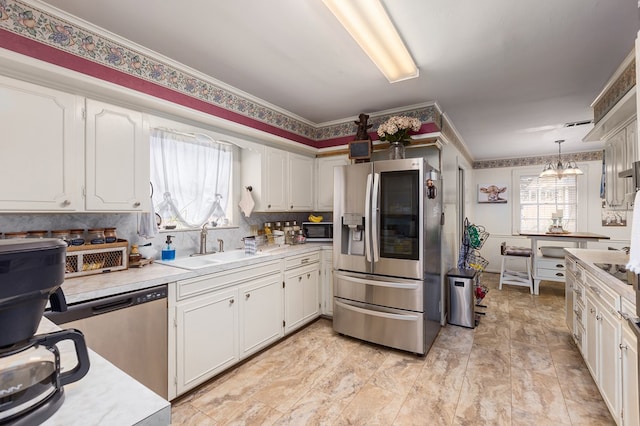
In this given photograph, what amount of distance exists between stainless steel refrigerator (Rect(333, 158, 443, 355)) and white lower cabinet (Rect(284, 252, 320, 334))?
390mm

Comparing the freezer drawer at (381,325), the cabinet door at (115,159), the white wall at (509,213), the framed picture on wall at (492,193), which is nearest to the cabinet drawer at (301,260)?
the freezer drawer at (381,325)

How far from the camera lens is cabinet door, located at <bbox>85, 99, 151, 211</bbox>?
6.32ft

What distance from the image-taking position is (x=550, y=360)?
269 centimetres

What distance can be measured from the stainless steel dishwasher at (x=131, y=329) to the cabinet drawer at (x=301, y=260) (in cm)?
133

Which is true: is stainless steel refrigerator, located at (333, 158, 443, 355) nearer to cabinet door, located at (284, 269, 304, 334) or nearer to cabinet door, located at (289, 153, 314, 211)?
cabinet door, located at (284, 269, 304, 334)

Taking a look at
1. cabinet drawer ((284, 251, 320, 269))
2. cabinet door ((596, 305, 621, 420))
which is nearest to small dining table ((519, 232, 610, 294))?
cabinet door ((596, 305, 621, 420))

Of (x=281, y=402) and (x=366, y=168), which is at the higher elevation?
(x=366, y=168)

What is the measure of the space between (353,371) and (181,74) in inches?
115

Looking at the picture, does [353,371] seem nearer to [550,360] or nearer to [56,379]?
[550,360]

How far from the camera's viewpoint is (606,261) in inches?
94.3

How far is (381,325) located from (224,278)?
5.13ft

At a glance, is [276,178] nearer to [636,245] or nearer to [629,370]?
[636,245]

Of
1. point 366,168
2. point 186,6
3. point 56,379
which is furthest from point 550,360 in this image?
point 186,6

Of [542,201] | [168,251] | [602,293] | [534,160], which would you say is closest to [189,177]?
[168,251]
